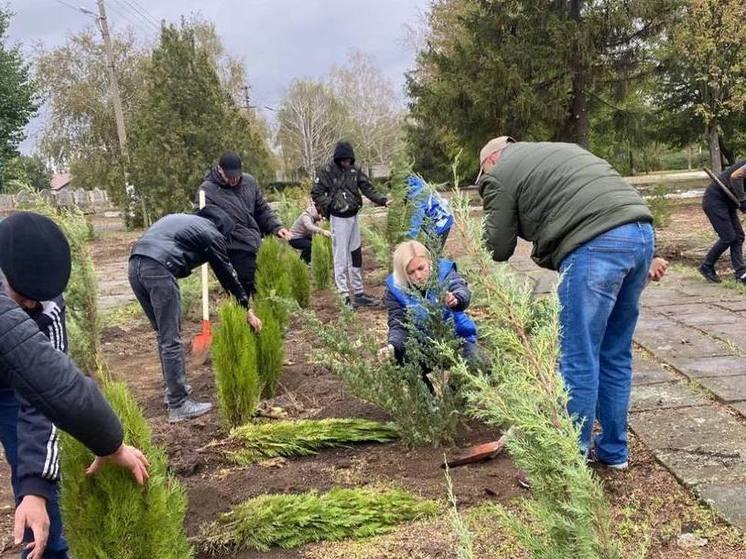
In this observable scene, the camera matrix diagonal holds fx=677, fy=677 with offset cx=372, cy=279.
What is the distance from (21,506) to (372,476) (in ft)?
5.66

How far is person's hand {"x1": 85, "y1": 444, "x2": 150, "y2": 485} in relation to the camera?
1.86m

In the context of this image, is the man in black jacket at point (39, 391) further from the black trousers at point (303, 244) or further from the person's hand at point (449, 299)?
the black trousers at point (303, 244)

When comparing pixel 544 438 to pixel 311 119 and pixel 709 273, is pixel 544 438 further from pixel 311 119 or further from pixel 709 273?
pixel 311 119

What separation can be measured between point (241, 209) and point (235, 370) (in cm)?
240

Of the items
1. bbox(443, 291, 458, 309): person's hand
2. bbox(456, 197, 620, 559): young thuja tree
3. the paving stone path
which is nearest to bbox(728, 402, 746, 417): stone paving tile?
the paving stone path

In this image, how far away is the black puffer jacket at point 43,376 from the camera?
4.98ft

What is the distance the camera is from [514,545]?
2562mm

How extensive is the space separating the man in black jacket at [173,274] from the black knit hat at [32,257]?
7.56 feet

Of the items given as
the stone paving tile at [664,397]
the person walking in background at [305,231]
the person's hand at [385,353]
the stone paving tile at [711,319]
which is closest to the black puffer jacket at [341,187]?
the person walking in background at [305,231]

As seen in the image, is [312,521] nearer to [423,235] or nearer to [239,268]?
[423,235]

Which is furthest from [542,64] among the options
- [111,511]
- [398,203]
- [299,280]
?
[111,511]

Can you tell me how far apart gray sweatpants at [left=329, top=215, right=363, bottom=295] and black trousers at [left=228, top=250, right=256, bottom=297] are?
1.34 metres

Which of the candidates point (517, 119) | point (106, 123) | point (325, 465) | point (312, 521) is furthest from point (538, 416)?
point (106, 123)

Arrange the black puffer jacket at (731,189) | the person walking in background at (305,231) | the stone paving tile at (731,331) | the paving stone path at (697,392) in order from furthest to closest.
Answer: the person walking in background at (305,231), the black puffer jacket at (731,189), the stone paving tile at (731,331), the paving stone path at (697,392)
